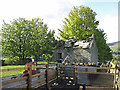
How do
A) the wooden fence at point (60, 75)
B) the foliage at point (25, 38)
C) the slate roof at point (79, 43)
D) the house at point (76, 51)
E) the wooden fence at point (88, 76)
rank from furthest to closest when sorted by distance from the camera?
the house at point (76, 51) < the slate roof at point (79, 43) < the foliage at point (25, 38) < the wooden fence at point (88, 76) < the wooden fence at point (60, 75)

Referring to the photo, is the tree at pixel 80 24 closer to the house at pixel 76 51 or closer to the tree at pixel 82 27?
the tree at pixel 82 27

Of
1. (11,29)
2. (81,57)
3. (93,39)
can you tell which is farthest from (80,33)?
(11,29)

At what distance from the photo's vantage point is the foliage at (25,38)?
92.4 ft

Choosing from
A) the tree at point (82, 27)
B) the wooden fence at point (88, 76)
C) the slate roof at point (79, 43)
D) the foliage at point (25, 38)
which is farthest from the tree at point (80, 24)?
the wooden fence at point (88, 76)

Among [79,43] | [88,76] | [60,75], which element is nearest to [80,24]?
[79,43]

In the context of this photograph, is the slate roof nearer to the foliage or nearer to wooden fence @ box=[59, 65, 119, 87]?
the foliage

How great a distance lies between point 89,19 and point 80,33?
3870mm

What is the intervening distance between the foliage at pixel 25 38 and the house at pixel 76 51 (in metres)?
3.48

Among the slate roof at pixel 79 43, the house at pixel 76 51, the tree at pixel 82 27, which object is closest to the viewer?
the slate roof at pixel 79 43

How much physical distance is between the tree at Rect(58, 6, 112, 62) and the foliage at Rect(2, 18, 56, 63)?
17.2ft

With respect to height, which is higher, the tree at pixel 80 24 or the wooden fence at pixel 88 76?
the tree at pixel 80 24

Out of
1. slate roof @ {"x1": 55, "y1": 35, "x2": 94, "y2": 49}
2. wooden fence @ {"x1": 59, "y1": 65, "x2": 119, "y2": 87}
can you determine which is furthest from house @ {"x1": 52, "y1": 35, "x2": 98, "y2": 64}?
wooden fence @ {"x1": 59, "y1": 65, "x2": 119, "y2": 87}

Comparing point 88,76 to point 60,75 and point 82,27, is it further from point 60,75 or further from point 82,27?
point 82,27

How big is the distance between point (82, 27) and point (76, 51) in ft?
20.0
